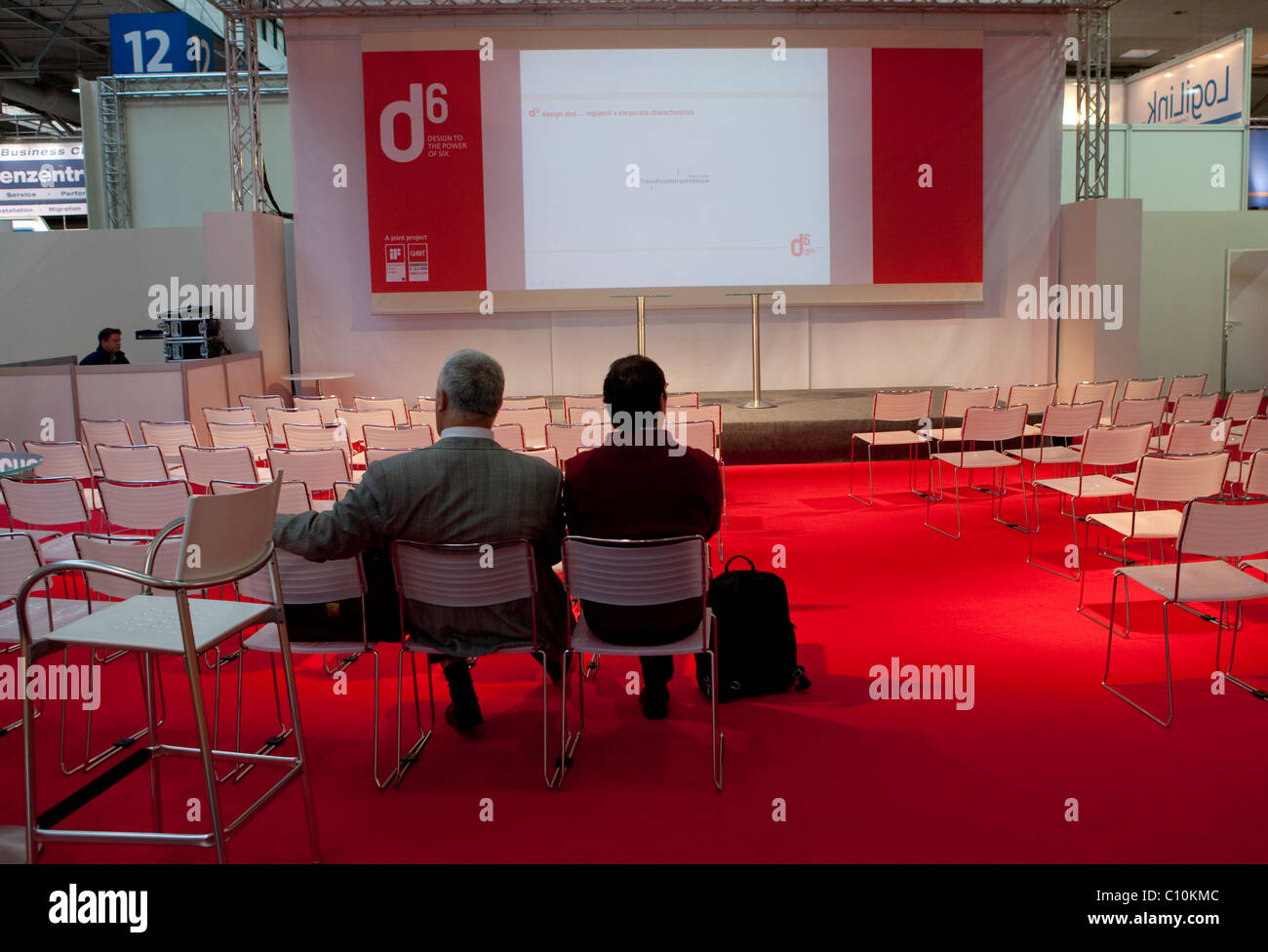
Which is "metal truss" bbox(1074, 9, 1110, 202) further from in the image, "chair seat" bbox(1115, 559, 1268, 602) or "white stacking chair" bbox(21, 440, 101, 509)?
"white stacking chair" bbox(21, 440, 101, 509)

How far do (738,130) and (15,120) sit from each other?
18.6 meters

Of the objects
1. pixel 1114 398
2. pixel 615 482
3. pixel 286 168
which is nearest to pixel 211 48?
pixel 286 168

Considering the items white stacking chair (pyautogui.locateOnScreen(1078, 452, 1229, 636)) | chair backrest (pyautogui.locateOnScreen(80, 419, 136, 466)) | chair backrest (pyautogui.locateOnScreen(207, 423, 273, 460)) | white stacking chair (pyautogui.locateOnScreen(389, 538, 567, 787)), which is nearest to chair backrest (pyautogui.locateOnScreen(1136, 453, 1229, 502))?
white stacking chair (pyautogui.locateOnScreen(1078, 452, 1229, 636))

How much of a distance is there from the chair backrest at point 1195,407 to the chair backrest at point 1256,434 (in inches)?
40.8

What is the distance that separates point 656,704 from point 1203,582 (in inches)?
84.3

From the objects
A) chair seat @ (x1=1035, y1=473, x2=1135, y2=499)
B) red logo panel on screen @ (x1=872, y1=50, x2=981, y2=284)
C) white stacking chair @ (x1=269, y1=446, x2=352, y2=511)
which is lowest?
chair seat @ (x1=1035, y1=473, x2=1135, y2=499)

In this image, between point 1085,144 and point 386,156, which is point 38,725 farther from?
point 1085,144

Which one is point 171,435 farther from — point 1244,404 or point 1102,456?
point 1244,404

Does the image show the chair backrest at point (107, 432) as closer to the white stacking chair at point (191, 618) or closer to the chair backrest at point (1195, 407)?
the white stacking chair at point (191, 618)

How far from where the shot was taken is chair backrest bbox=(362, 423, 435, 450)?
6.32 metres

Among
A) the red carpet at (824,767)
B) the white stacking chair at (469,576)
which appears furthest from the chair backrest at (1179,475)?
the white stacking chair at (469,576)

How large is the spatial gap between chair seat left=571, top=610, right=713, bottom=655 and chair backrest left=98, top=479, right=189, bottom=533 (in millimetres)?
2250

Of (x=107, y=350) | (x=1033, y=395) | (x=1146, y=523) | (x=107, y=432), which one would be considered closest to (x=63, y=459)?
(x=107, y=432)

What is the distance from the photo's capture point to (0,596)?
3.38 metres
